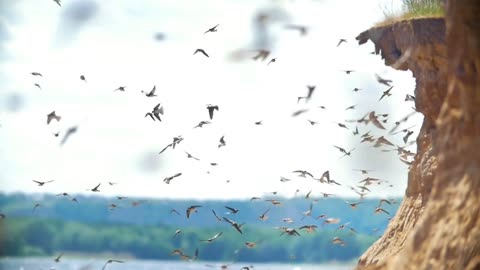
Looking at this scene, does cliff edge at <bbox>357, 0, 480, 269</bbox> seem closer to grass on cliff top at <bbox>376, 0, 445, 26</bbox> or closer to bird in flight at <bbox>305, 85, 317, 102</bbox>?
bird in flight at <bbox>305, 85, 317, 102</bbox>

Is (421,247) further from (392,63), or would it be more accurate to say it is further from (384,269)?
A: (392,63)

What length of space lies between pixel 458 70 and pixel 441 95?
4.36 meters

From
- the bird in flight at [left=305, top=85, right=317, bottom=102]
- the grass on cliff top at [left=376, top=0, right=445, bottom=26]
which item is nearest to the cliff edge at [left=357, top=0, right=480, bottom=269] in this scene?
the bird in flight at [left=305, top=85, right=317, bottom=102]

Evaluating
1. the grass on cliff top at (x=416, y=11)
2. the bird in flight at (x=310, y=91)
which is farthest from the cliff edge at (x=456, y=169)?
the grass on cliff top at (x=416, y=11)

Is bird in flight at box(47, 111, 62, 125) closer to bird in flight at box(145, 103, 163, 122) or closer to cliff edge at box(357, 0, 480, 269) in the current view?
bird in flight at box(145, 103, 163, 122)

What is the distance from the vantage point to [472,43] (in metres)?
4.68

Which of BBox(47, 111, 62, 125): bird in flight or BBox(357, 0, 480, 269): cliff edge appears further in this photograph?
BBox(47, 111, 62, 125): bird in flight

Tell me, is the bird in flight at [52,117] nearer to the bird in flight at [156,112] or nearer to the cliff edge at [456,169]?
the bird in flight at [156,112]

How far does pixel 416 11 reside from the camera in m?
9.23

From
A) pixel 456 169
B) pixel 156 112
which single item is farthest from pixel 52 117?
pixel 456 169

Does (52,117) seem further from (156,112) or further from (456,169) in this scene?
(456,169)

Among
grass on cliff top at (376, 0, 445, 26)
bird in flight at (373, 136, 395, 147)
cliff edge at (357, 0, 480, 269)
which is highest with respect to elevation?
grass on cliff top at (376, 0, 445, 26)

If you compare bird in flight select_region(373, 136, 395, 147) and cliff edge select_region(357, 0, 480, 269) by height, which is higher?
bird in flight select_region(373, 136, 395, 147)

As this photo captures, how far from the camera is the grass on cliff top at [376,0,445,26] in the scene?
8.95 metres
